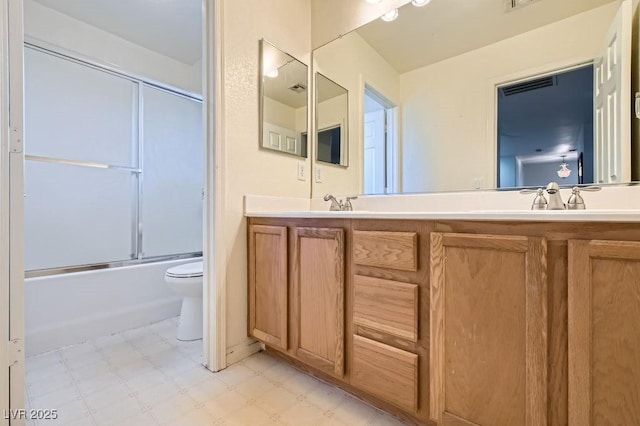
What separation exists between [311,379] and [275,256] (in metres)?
0.63

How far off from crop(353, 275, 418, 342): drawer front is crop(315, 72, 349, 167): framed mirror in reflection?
1.02m

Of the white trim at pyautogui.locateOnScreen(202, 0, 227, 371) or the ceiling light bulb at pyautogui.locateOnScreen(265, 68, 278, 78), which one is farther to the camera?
the ceiling light bulb at pyautogui.locateOnScreen(265, 68, 278, 78)

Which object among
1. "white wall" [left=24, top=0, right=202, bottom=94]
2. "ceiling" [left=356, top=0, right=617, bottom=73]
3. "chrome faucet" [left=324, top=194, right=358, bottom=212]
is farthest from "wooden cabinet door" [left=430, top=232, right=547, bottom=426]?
"white wall" [left=24, top=0, right=202, bottom=94]

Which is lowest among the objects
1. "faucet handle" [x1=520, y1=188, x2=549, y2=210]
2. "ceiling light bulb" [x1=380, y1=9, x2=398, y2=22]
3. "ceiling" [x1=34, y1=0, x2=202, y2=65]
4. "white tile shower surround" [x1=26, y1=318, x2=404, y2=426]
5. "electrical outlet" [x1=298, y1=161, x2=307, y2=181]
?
"white tile shower surround" [x1=26, y1=318, x2=404, y2=426]

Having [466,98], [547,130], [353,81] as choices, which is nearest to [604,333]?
[547,130]

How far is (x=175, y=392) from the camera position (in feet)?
4.20

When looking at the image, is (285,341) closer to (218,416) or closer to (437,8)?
(218,416)

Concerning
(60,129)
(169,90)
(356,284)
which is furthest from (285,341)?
(169,90)

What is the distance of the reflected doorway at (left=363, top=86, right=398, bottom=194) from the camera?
1717mm

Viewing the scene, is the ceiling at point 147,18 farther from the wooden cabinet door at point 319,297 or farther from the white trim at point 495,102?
the white trim at point 495,102

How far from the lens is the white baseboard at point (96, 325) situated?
1.68m

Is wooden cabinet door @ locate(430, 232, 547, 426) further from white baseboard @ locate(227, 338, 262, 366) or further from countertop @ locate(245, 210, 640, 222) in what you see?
white baseboard @ locate(227, 338, 262, 366)

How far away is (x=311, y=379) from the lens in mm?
1404

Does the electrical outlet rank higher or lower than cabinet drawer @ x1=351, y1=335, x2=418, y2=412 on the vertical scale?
higher
